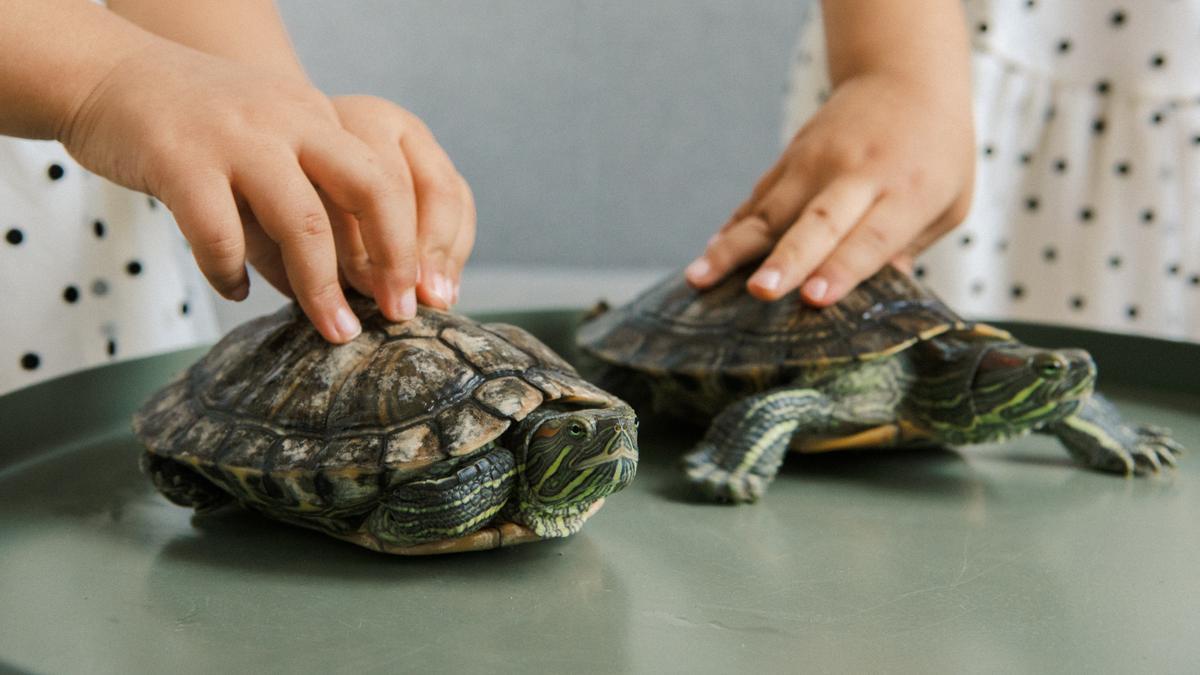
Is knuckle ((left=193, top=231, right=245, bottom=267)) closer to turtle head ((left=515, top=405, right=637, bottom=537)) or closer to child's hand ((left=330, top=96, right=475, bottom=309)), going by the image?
child's hand ((left=330, top=96, right=475, bottom=309))

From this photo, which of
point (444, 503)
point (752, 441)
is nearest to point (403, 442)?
point (444, 503)

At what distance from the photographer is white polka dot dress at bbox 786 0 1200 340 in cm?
170

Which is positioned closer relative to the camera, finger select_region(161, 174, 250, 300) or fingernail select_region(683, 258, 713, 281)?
finger select_region(161, 174, 250, 300)

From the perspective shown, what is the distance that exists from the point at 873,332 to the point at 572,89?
2786 millimetres

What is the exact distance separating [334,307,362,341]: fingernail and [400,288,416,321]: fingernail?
0.04 metres

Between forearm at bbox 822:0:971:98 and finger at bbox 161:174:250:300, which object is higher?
forearm at bbox 822:0:971:98

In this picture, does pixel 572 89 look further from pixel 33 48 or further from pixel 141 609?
pixel 141 609

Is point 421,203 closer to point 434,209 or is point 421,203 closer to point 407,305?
point 434,209

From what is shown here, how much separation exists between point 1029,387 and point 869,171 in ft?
1.13

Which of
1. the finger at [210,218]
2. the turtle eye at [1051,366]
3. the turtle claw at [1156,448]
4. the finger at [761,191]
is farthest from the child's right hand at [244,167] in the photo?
the turtle claw at [1156,448]

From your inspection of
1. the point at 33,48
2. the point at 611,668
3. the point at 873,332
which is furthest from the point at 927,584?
the point at 33,48

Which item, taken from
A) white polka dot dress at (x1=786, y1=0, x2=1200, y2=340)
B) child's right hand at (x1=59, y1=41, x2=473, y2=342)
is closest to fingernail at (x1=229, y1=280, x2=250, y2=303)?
child's right hand at (x1=59, y1=41, x2=473, y2=342)

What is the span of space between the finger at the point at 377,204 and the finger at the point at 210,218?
0.09m

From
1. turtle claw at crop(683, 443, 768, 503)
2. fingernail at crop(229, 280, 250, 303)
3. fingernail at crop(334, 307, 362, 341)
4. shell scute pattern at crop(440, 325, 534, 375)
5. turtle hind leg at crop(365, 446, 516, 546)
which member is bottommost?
turtle claw at crop(683, 443, 768, 503)
